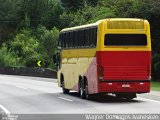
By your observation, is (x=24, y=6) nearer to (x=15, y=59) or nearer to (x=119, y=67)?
(x=15, y=59)

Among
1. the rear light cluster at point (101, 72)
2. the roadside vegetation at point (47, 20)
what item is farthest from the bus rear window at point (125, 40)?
the roadside vegetation at point (47, 20)

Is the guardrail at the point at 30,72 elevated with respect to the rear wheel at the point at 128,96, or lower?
lower

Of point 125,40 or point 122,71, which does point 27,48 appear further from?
point 122,71

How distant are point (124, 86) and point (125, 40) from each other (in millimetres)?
1942

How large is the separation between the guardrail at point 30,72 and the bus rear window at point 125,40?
1136 inches

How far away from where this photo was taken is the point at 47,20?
108125 mm

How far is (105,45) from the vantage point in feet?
83.8

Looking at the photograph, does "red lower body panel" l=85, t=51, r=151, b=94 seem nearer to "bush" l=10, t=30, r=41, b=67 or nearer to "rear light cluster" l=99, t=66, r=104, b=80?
"rear light cluster" l=99, t=66, r=104, b=80

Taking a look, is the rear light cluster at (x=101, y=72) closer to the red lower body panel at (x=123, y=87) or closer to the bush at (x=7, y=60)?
the red lower body panel at (x=123, y=87)

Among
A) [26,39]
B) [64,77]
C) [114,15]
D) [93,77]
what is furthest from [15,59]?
[93,77]

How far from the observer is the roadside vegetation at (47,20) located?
53844 mm

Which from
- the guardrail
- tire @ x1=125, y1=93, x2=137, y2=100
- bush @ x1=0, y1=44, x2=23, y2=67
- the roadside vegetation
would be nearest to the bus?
tire @ x1=125, y1=93, x2=137, y2=100

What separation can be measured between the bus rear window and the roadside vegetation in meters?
25.5

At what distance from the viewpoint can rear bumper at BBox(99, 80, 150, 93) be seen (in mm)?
25275
